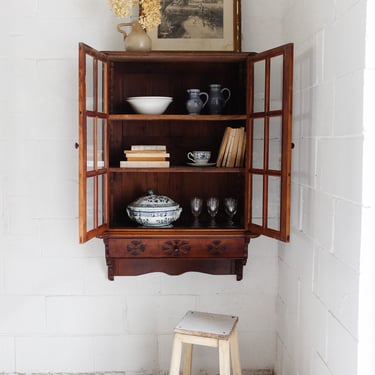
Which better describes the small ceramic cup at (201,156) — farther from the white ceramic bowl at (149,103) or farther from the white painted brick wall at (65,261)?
the white painted brick wall at (65,261)

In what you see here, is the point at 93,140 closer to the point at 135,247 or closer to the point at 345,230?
the point at 135,247

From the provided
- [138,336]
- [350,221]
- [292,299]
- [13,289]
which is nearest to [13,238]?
[13,289]

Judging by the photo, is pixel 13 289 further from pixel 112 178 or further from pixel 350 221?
pixel 350 221

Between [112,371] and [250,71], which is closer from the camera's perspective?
[250,71]

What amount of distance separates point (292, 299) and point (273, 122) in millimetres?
844

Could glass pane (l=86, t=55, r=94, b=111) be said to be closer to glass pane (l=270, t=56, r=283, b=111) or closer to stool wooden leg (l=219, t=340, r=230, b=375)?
glass pane (l=270, t=56, r=283, b=111)

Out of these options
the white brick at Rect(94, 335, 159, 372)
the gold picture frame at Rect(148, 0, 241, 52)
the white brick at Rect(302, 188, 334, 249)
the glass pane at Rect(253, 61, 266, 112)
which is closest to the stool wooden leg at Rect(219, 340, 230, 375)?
the white brick at Rect(302, 188, 334, 249)

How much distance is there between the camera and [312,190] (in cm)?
204

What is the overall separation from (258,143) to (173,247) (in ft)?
2.21

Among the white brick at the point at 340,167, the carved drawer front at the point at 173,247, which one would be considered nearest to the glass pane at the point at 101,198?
the carved drawer front at the point at 173,247

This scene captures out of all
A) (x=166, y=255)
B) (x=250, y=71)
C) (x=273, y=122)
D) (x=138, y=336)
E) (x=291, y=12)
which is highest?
(x=291, y=12)

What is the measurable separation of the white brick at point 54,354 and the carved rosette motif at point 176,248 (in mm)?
697

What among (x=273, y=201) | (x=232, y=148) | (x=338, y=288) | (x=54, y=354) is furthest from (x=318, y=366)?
(x=54, y=354)

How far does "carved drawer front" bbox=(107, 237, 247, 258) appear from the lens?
2373 mm
